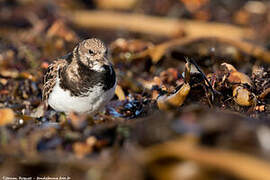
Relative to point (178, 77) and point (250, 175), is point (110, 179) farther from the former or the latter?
point (178, 77)

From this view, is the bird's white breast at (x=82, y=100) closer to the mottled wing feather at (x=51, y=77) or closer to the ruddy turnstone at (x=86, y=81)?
the ruddy turnstone at (x=86, y=81)

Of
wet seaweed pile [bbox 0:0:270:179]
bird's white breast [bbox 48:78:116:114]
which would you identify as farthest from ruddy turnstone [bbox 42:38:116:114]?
wet seaweed pile [bbox 0:0:270:179]

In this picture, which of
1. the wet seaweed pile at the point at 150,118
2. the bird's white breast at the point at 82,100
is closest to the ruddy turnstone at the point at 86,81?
the bird's white breast at the point at 82,100

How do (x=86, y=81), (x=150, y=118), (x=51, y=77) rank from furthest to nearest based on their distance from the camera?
(x=51, y=77) → (x=86, y=81) → (x=150, y=118)

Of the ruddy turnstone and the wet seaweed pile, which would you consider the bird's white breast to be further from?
the wet seaweed pile

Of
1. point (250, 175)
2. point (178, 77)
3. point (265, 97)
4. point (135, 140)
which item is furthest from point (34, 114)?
point (250, 175)

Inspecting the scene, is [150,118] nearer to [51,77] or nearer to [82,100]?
[82,100]

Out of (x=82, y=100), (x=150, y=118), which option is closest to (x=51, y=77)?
(x=82, y=100)
